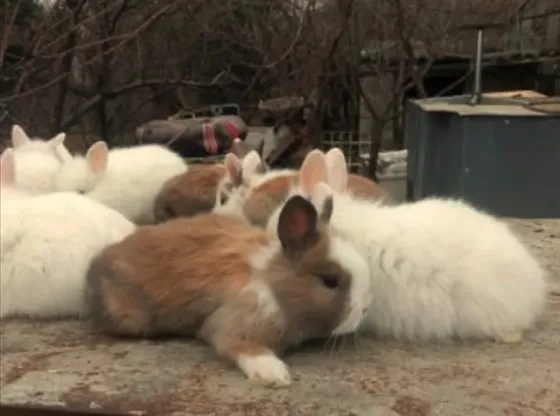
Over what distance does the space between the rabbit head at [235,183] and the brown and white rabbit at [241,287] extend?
28 cm

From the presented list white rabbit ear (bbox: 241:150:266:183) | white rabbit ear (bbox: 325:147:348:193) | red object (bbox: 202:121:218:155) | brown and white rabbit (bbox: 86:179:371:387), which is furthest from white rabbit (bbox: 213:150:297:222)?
red object (bbox: 202:121:218:155)

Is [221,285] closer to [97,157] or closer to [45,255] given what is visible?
[45,255]

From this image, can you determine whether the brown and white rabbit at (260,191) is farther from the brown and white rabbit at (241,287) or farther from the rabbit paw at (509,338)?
the rabbit paw at (509,338)

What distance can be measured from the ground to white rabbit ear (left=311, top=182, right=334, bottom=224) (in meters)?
0.17

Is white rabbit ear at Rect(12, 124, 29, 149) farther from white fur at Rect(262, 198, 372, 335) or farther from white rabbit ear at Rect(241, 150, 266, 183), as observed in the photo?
white fur at Rect(262, 198, 372, 335)

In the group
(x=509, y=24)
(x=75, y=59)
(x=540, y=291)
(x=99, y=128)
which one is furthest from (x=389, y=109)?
(x=540, y=291)

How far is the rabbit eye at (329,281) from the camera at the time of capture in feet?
3.09

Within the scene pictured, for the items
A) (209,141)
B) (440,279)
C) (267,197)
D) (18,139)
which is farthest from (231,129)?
(440,279)

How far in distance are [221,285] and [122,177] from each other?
2.21 feet

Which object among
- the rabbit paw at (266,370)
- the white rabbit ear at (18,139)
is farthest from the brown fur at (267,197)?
the white rabbit ear at (18,139)

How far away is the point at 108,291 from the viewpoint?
1.01 metres

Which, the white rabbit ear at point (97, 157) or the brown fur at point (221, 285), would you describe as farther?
the white rabbit ear at point (97, 157)

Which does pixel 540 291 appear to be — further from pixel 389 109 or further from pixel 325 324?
pixel 389 109

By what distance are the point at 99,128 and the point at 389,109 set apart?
4.97 feet
